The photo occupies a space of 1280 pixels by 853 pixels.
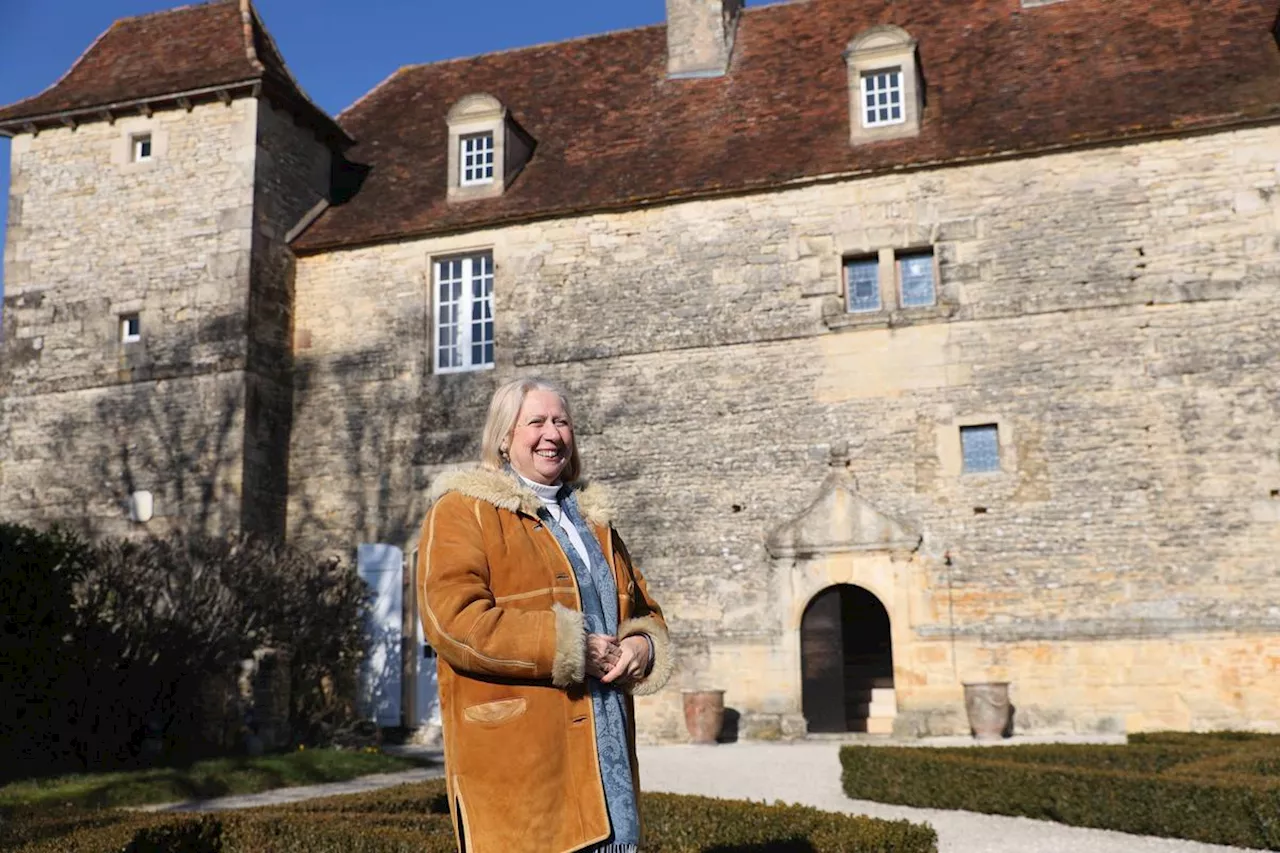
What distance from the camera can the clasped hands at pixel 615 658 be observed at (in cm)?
285

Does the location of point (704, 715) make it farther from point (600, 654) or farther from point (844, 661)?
point (600, 654)

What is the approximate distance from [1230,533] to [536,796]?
1076 centimetres

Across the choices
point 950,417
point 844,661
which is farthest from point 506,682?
point 844,661

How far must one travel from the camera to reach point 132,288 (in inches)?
586

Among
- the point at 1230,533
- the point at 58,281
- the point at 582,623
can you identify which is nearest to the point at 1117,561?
the point at 1230,533

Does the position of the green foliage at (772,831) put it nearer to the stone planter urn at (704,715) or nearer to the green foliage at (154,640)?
the green foliage at (154,640)

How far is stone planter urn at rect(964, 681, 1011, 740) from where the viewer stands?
38.5 feet

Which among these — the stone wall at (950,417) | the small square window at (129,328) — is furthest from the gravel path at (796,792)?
the small square window at (129,328)

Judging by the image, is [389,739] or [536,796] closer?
[536,796]

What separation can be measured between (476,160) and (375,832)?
1114cm

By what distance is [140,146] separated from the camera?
606 inches

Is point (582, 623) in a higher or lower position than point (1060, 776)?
higher

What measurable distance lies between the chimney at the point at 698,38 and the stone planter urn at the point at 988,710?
27.5 feet

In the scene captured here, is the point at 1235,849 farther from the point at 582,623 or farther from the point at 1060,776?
the point at 582,623
